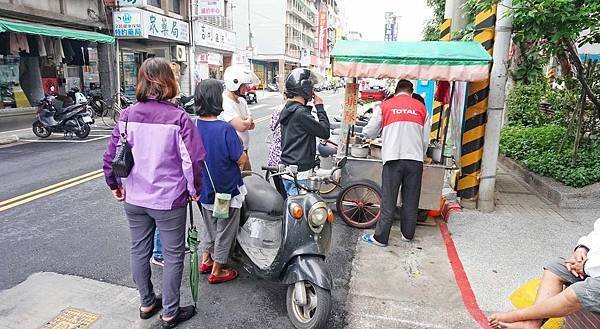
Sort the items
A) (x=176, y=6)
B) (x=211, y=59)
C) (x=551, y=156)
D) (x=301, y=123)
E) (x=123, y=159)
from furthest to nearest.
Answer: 1. (x=211, y=59)
2. (x=176, y=6)
3. (x=551, y=156)
4. (x=301, y=123)
5. (x=123, y=159)

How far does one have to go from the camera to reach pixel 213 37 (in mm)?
25531

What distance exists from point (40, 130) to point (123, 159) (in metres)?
10.1

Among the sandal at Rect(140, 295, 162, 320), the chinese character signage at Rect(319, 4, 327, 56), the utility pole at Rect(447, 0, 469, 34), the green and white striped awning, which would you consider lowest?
the sandal at Rect(140, 295, 162, 320)

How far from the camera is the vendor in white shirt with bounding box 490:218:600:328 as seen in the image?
2258 mm

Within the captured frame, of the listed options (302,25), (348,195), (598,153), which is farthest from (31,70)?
(302,25)

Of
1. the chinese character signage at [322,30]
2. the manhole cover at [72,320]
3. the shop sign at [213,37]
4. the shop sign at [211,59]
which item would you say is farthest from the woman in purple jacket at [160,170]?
the chinese character signage at [322,30]

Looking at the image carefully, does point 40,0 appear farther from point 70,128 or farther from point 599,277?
point 599,277

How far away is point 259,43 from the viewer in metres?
53.4

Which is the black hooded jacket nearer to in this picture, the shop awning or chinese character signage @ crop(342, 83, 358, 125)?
chinese character signage @ crop(342, 83, 358, 125)

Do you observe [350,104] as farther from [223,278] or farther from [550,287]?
[550,287]

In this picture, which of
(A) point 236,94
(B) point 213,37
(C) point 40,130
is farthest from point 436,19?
(B) point 213,37

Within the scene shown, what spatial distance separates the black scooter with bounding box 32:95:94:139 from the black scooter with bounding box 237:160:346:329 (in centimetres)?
946

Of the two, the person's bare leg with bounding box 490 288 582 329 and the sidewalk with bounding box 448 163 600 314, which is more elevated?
the person's bare leg with bounding box 490 288 582 329

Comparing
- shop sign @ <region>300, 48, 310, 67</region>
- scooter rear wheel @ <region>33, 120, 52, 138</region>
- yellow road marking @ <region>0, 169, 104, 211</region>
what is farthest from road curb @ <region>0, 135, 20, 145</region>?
shop sign @ <region>300, 48, 310, 67</region>
